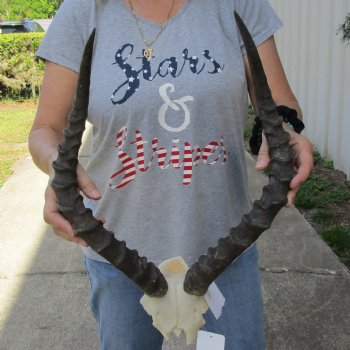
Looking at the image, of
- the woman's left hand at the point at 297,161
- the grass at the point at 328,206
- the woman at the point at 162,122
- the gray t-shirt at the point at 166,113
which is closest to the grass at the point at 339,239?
the grass at the point at 328,206

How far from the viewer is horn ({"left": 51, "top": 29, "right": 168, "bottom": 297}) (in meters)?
1.45

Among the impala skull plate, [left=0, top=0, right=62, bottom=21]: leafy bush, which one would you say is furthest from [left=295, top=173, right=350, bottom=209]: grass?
[left=0, top=0, right=62, bottom=21]: leafy bush

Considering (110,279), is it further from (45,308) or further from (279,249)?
(279,249)

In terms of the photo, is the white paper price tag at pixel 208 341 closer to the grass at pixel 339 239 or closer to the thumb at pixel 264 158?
the thumb at pixel 264 158

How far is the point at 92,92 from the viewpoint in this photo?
184 centimetres

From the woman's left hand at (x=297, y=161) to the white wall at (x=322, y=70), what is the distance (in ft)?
14.9

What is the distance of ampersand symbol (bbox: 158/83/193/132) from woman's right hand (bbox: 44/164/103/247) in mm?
380

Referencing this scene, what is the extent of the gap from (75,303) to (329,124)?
3.91m

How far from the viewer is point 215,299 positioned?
1.88 meters

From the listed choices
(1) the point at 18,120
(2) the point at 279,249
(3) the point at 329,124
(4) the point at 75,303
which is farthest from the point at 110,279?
(1) the point at 18,120

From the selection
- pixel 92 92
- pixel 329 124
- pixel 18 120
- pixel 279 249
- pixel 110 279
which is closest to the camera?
pixel 92 92

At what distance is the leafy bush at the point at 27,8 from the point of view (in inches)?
1751

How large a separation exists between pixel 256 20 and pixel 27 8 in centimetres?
4652

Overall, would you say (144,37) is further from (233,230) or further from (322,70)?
(322,70)
